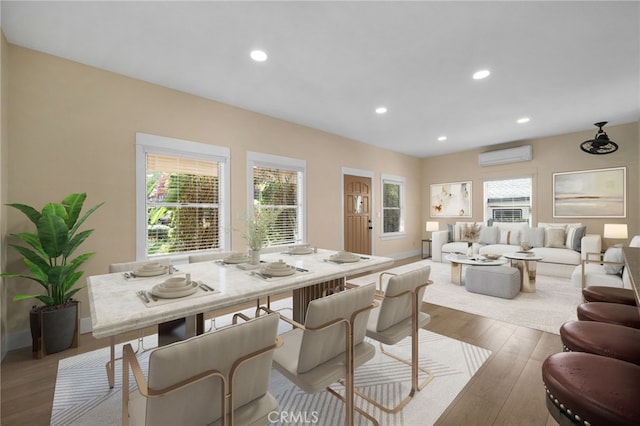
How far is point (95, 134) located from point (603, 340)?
14.1 ft

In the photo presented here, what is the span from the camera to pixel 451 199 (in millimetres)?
7453

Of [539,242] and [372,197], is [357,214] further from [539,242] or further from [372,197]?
[539,242]

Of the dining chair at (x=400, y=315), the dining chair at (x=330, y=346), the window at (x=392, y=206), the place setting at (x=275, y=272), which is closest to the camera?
the dining chair at (x=330, y=346)

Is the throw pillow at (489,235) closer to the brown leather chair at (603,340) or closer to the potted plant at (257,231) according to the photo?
the brown leather chair at (603,340)

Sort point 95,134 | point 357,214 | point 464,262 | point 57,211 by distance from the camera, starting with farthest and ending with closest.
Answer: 1. point 357,214
2. point 464,262
3. point 95,134
4. point 57,211

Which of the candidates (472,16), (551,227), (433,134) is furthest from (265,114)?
(551,227)

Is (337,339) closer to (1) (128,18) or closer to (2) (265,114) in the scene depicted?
(1) (128,18)

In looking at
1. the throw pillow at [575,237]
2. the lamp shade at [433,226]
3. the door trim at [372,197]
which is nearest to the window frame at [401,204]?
the door trim at [372,197]

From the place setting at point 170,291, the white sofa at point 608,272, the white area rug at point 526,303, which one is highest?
the place setting at point 170,291

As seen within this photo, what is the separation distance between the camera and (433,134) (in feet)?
18.6

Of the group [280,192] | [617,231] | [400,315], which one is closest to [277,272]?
[400,315]

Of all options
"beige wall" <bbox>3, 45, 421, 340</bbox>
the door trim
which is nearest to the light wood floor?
"beige wall" <bbox>3, 45, 421, 340</bbox>

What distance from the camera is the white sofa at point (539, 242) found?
489 cm

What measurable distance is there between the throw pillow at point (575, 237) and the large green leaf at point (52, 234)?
765 centimetres
